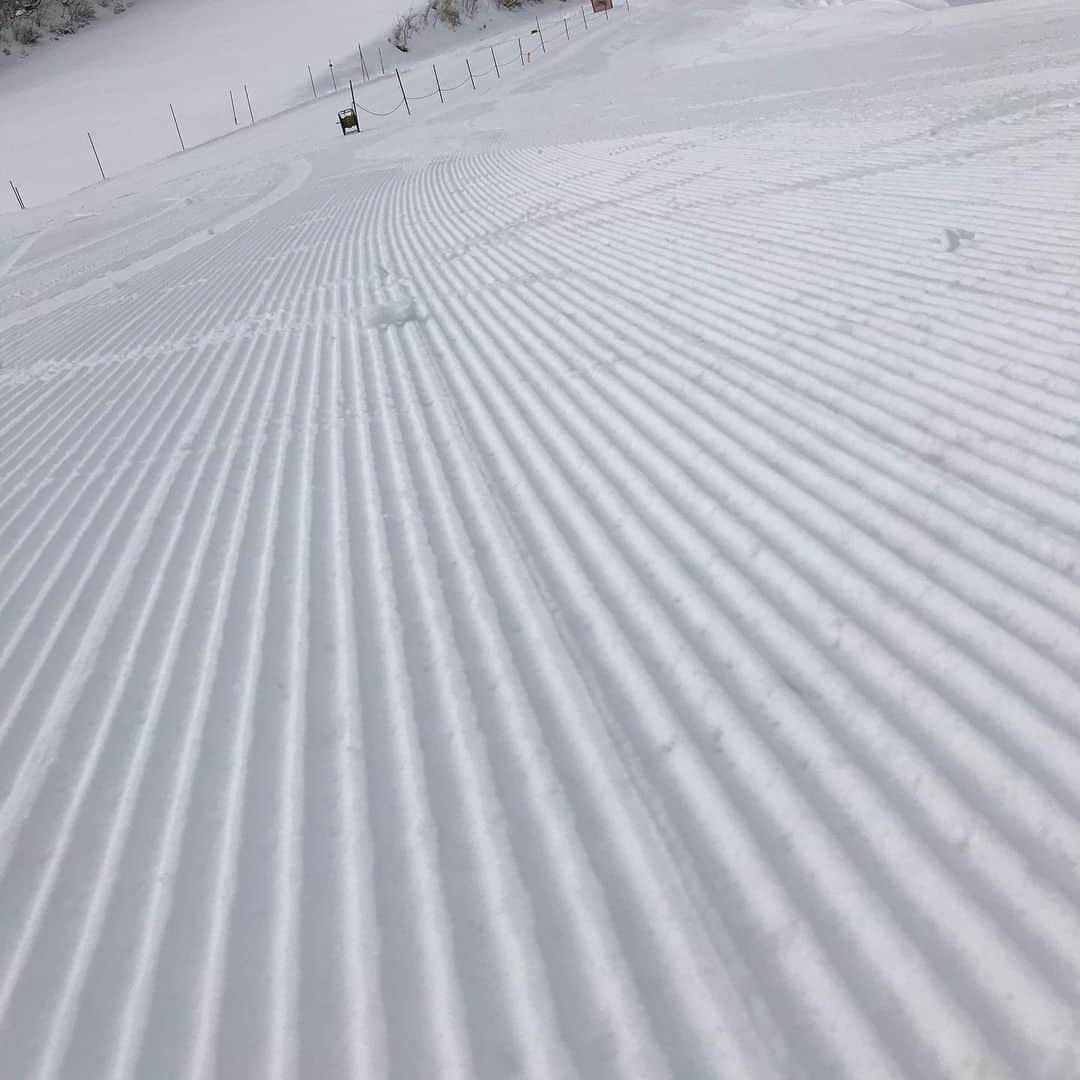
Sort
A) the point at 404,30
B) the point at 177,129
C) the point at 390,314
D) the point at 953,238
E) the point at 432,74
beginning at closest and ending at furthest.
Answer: the point at 953,238 < the point at 390,314 < the point at 432,74 < the point at 177,129 < the point at 404,30

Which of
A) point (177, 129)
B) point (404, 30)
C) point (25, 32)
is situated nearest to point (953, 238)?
point (177, 129)

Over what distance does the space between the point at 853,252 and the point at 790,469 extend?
1.98m

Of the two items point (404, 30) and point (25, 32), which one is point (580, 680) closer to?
point (404, 30)

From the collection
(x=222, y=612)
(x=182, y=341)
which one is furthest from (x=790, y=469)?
(x=182, y=341)

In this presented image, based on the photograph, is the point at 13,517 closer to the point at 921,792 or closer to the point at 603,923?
the point at 603,923

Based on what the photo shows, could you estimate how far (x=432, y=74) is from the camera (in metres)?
23.1

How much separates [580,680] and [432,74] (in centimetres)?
2587

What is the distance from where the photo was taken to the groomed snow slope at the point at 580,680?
3.61 ft

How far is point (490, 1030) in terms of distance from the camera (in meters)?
1.08

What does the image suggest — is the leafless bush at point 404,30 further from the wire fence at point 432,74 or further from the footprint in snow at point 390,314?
the footprint in snow at point 390,314

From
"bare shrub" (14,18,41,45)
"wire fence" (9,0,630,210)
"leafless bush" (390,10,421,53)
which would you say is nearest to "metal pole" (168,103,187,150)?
"wire fence" (9,0,630,210)

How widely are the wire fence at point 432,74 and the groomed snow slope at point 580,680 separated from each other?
1865cm

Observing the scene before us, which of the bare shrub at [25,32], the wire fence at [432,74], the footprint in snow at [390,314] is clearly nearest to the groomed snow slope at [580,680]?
the footprint in snow at [390,314]

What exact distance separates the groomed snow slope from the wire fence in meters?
18.7
